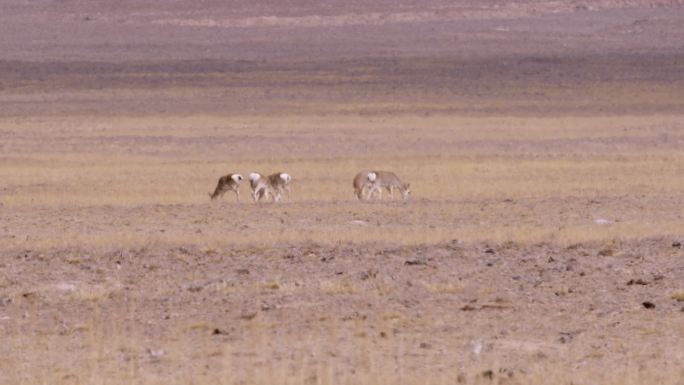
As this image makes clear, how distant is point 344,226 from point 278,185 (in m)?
4.99

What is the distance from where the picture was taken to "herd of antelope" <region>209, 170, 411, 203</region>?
21188mm

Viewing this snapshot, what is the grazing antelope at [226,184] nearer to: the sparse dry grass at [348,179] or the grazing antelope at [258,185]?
the grazing antelope at [258,185]

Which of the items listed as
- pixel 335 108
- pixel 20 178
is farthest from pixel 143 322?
pixel 335 108

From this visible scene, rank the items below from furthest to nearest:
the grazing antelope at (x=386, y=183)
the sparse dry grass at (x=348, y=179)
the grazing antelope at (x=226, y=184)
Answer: the grazing antelope at (x=386, y=183)
the grazing antelope at (x=226, y=184)
the sparse dry grass at (x=348, y=179)

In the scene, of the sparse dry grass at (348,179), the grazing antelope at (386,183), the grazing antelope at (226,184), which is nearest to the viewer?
the sparse dry grass at (348,179)

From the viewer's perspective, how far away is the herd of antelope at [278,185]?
21.2 m

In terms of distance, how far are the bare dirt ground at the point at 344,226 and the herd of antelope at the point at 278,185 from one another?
0.32 m

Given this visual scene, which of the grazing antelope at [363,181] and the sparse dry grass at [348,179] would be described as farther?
the grazing antelope at [363,181]

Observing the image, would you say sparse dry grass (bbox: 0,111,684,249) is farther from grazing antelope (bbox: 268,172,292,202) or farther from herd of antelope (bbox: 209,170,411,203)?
grazing antelope (bbox: 268,172,292,202)

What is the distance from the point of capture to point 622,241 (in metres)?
13.5

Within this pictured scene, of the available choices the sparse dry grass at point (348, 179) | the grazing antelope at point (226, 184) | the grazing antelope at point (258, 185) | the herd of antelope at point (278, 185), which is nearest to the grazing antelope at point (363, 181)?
the herd of antelope at point (278, 185)

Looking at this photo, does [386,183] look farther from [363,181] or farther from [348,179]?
[348,179]

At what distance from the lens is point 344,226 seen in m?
16.4

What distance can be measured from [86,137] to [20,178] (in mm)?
10062
